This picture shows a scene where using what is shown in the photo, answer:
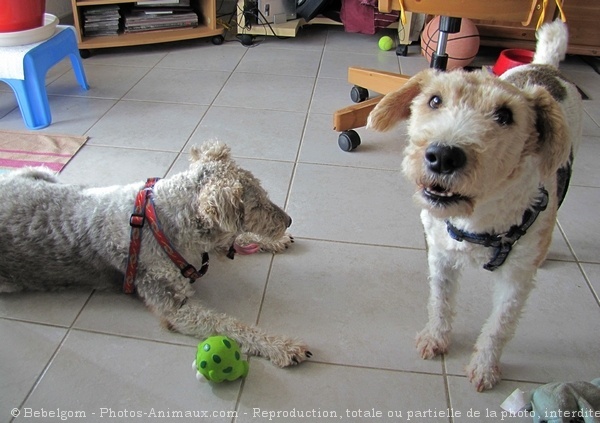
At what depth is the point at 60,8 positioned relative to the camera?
4016 millimetres

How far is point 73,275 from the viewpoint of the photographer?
1660mm

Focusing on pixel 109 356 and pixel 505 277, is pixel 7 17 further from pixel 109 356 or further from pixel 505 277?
pixel 505 277

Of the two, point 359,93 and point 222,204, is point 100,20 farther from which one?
point 222,204

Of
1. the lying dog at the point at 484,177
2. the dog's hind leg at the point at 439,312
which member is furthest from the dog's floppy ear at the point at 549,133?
the dog's hind leg at the point at 439,312

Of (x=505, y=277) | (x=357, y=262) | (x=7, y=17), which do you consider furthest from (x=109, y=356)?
(x=7, y=17)

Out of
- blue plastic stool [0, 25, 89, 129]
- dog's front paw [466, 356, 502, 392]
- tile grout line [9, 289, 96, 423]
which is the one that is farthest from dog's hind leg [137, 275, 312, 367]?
blue plastic stool [0, 25, 89, 129]

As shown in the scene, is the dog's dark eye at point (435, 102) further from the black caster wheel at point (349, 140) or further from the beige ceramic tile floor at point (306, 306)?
the black caster wheel at point (349, 140)

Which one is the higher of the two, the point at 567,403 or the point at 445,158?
the point at 445,158

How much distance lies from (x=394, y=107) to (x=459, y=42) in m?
2.48

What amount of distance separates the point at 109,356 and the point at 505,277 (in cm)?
124

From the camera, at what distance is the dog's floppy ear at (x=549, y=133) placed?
1.09 m

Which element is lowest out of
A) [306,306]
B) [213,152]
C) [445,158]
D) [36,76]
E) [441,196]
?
[306,306]

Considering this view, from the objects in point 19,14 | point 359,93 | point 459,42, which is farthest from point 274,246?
point 459,42

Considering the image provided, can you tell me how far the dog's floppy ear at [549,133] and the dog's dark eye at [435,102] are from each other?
0.69 ft
